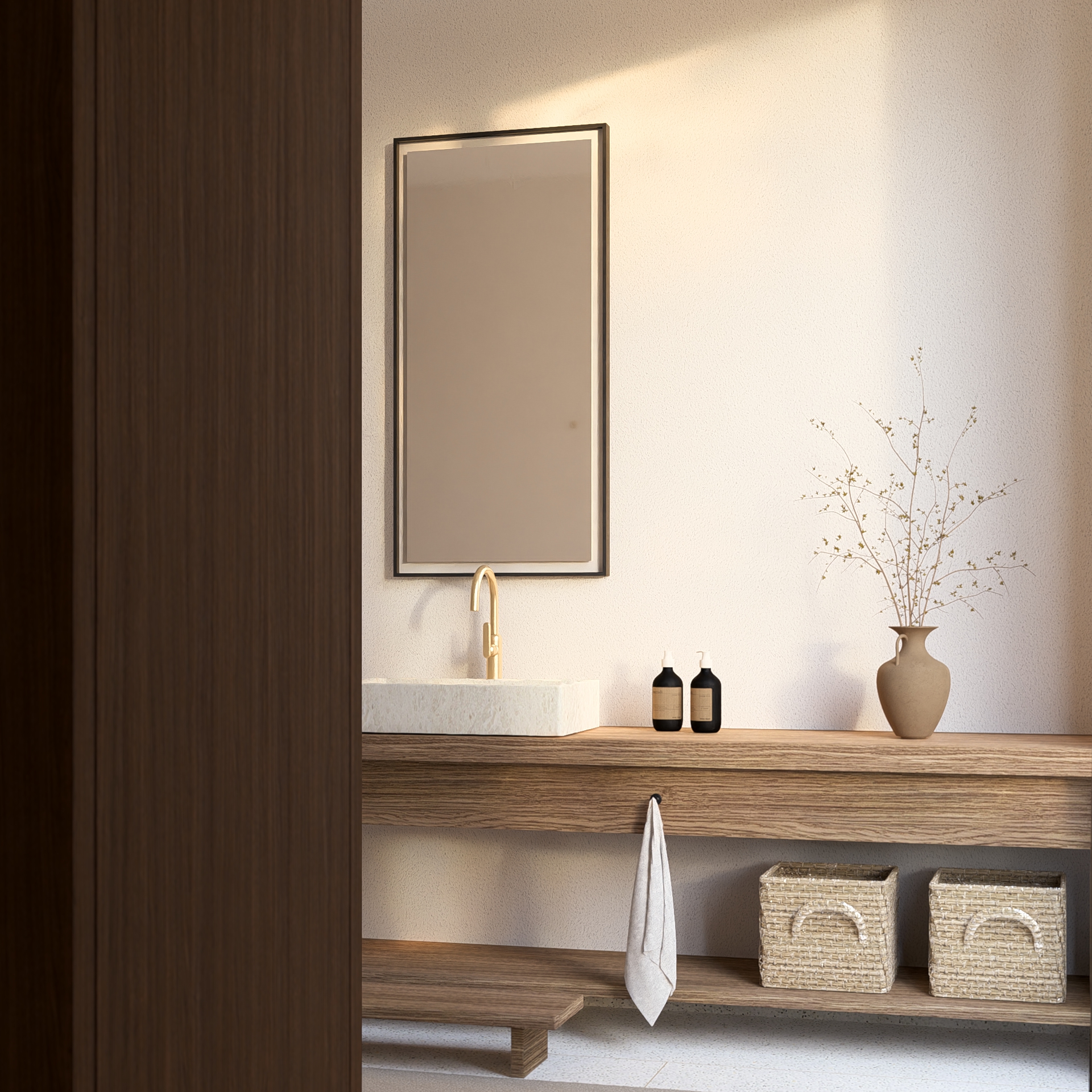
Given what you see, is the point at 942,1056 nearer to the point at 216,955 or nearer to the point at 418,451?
the point at 418,451

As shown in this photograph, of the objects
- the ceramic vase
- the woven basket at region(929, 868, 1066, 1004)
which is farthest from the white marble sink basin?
the woven basket at region(929, 868, 1066, 1004)

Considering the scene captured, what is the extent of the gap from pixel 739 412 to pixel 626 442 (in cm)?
29

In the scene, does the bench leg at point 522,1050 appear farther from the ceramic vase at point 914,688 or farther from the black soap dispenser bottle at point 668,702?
the ceramic vase at point 914,688

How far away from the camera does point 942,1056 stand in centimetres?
277

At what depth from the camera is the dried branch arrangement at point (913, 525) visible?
3018 mm

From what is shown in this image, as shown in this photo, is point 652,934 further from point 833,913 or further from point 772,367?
point 772,367

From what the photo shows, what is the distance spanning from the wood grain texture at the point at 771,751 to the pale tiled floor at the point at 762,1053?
0.63 m

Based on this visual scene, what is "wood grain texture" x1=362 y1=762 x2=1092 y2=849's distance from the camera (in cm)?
258

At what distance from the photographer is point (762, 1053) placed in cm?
282

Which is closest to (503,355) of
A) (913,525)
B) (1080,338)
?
(913,525)

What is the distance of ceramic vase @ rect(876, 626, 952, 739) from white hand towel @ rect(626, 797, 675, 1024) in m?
0.56

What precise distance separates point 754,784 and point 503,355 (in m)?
1.28

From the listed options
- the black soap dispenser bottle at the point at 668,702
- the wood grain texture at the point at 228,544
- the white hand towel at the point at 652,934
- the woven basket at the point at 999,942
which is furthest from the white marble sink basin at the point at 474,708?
the wood grain texture at the point at 228,544

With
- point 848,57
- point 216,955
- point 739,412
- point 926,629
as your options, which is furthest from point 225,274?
point 848,57
